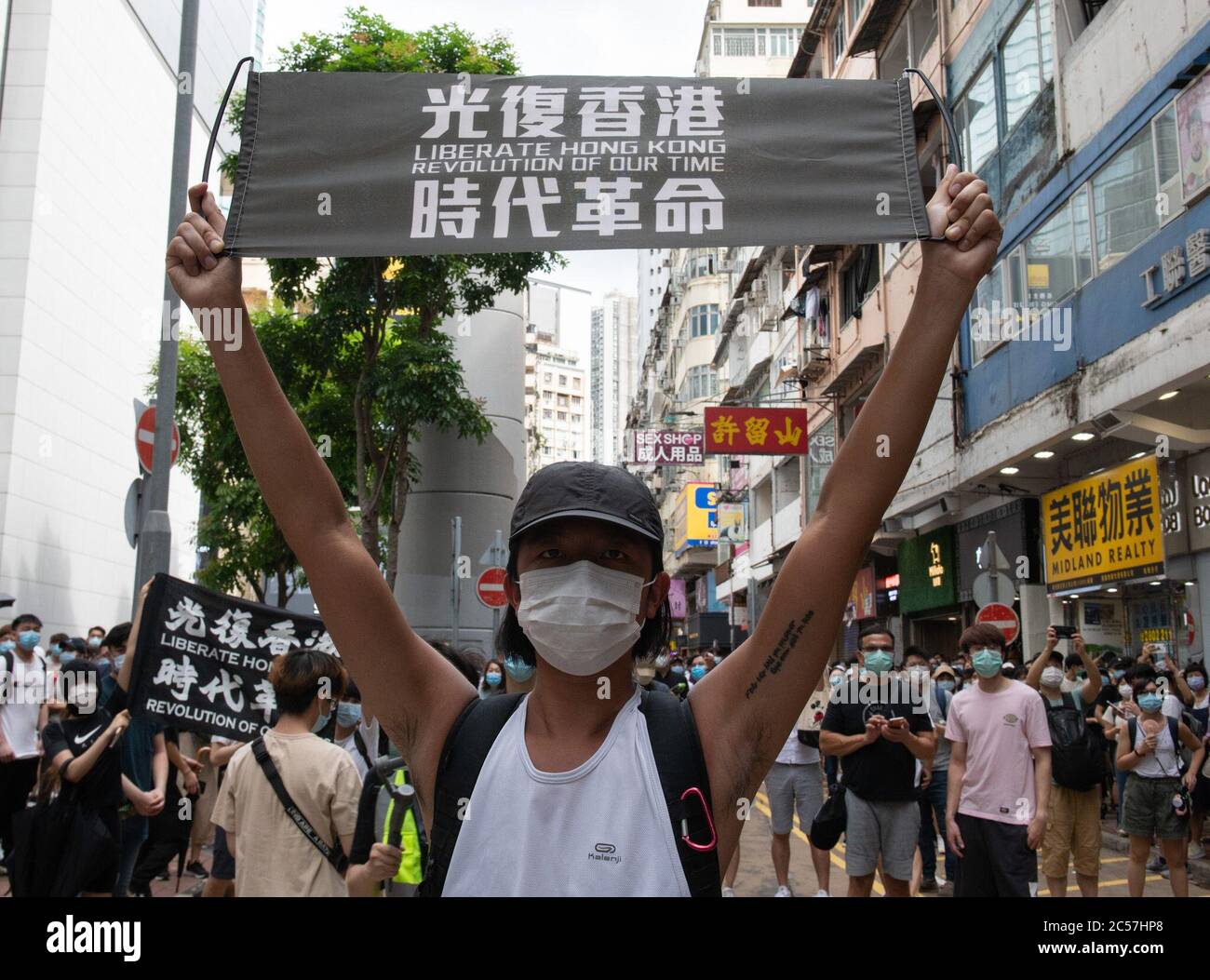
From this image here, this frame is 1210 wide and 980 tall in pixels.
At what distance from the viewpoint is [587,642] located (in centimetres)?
194

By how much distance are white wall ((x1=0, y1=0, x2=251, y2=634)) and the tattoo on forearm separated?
27923 millimetres

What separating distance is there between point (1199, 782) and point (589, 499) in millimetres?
10744

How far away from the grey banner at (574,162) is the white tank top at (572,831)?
5.00 ft

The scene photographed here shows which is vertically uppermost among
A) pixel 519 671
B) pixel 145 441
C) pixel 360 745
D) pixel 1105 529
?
pixel 145 441

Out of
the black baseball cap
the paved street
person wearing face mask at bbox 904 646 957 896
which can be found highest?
the black baseball cap

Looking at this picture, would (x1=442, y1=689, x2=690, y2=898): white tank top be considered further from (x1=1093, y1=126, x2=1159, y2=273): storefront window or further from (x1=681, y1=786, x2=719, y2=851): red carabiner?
(x1=1093, y1=126, x2=1159, y2=273): storefront window

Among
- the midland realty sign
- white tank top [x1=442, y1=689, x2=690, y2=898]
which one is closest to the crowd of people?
white tank top [x1=442, y1=689, x2=690, y2=898]

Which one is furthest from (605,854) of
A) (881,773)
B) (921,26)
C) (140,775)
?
(921,26)

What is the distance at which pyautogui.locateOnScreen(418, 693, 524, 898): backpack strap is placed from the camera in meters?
1.82

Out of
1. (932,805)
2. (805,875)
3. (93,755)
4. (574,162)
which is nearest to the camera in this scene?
(574,162)

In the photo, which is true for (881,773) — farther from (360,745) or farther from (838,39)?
(838,39)

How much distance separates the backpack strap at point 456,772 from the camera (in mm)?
1818

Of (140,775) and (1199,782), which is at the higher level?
(140,775)
